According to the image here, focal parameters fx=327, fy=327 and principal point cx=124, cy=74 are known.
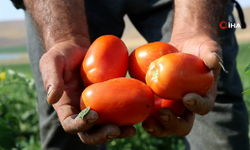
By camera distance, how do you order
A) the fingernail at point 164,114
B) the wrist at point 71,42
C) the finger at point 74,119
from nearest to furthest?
the finger at point 74,119 → the fingernail at point 164,114 → the wrist at point 71,42

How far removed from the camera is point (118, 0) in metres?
2.12

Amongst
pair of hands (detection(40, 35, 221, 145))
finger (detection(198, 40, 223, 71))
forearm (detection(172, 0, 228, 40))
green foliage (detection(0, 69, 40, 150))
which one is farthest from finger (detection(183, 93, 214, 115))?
green foliage (detection(0, 69, 40, 150))

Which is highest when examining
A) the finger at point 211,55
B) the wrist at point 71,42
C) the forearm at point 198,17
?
the finger at point 211,55

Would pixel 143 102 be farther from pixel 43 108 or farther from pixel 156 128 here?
pixel 43 108

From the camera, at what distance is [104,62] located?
4.78 feet

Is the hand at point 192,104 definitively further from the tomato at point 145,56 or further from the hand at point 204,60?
the tomato at point 145,56

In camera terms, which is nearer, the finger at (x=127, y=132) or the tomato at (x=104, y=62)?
the finger at (x=127, y=132)

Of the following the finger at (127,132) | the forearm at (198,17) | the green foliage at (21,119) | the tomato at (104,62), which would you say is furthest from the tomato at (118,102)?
the green foliage at (21,119)

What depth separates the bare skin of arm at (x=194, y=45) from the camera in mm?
1300

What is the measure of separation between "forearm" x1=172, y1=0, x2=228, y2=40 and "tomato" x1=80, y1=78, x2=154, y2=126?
0.57 m

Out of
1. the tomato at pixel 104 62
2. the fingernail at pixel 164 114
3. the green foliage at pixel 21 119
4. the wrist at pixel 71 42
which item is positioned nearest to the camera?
the fingernail at pixel 164 114

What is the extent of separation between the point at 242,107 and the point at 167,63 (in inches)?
47.7

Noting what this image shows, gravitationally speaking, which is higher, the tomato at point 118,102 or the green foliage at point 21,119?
the tomato at point 118,102

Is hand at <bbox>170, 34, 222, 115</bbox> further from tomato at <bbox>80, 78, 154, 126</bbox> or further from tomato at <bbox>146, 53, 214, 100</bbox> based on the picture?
tomato at <bbox>80, 78, 154, 126</bbox>
